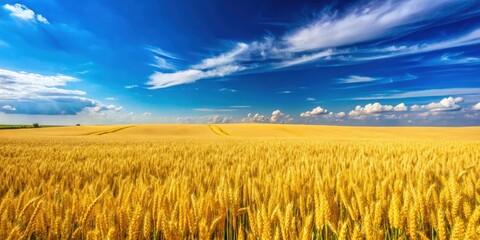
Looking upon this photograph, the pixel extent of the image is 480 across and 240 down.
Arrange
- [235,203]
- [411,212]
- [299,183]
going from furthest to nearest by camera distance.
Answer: [299,183] < [235,203] < [411,212]

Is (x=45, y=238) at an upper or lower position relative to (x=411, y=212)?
lower

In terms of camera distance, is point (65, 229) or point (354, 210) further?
point (354, 210)

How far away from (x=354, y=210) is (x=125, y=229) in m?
1.29

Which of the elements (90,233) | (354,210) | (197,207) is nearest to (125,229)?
(90,233)

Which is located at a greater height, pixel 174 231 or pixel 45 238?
pixel 174 231

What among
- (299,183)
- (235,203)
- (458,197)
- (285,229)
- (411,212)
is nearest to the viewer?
(285,229)

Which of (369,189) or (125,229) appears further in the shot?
(369,189)

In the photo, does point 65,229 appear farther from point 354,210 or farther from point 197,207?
point 354,210

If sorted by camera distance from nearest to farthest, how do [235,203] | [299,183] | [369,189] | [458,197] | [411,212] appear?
[411,212]
[458,197]
[235,203]
[369,189]
[299,183]

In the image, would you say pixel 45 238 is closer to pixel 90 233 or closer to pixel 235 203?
pixel 90 233

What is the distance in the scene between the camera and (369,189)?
1989mm

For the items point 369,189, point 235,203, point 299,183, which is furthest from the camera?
point 299,183

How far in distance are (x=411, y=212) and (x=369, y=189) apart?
66cm

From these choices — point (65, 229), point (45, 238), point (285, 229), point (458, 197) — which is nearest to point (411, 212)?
point (458, 197)
